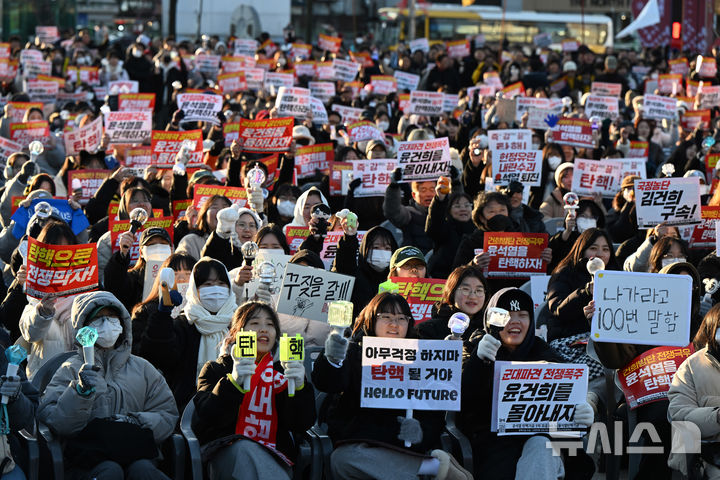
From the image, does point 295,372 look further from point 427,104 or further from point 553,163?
point 427,104

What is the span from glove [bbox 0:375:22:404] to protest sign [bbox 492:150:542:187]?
23.4ft

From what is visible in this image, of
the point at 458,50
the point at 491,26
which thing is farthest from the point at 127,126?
the point at 491,26

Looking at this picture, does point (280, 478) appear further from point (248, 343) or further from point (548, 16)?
point (548, 16)

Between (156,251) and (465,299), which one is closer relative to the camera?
(465,299)

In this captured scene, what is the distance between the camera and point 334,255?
924 cm

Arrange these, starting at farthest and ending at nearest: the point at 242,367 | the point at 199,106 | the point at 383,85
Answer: the point at 383,85 → the point at 199,106 → the point at 242,367

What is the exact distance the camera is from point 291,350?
620 cm

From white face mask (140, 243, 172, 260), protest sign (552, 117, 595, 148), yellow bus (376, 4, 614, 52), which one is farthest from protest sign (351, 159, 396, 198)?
yellow bus (376, 4, 614, 52)

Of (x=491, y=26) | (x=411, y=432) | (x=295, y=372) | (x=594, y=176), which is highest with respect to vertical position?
(x=491, y=26)

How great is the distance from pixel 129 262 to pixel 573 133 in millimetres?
7410

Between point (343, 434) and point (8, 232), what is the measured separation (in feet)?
14.3

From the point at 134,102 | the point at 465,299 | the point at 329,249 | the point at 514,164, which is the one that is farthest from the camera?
the point at 134,102

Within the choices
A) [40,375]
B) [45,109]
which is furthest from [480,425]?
[45,109]

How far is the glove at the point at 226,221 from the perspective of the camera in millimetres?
8953
